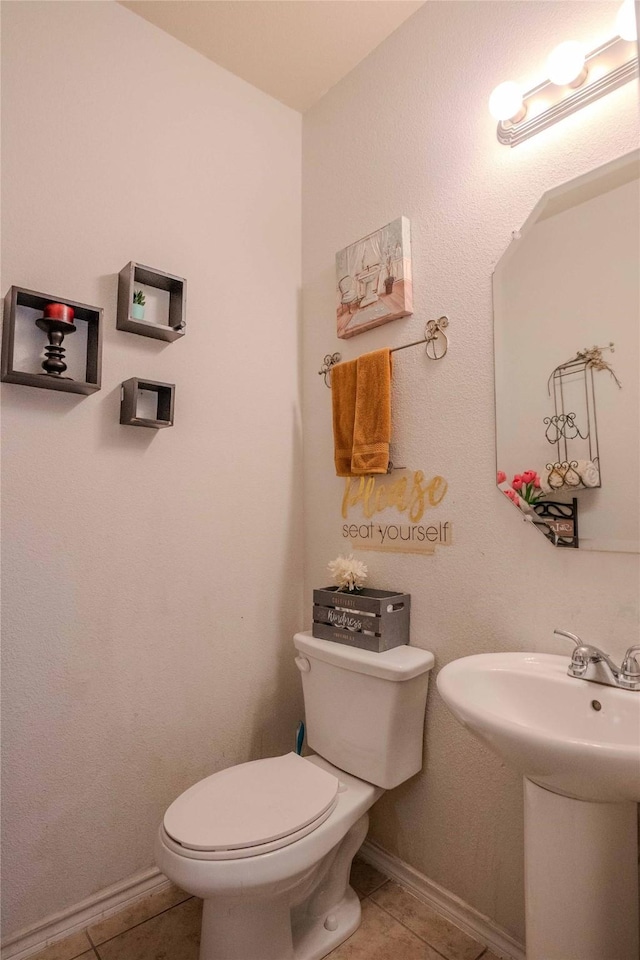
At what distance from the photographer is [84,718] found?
4.75 ft

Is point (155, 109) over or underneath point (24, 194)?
over

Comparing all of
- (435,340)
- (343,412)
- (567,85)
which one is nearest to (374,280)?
(435,340)

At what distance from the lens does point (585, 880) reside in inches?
38.6

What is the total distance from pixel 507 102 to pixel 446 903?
6.99 feet

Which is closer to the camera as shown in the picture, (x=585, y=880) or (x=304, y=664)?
(x=585, y=880)

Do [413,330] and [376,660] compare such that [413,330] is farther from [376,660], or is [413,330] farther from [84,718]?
[84,718]

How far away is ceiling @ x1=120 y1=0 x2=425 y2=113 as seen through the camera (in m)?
1.63

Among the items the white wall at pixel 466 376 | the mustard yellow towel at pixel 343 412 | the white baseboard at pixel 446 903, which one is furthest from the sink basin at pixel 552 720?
the mustard yellow towel at pixel 343 412

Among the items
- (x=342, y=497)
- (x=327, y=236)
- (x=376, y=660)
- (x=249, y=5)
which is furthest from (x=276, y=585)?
(x=249, y=5)

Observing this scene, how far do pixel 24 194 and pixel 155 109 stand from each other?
57 cm

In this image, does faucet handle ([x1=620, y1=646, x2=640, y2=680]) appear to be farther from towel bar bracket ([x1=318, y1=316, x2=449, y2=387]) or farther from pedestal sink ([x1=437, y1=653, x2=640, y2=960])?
towel bar bracket ([x1=318, y1=316, x2=449, y2=387])

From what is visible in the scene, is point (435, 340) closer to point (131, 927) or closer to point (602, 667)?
point (602, 667)

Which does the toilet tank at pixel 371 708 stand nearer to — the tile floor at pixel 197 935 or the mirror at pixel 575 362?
the tile floor at pixel 197 935

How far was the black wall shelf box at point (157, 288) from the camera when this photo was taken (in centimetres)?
150
